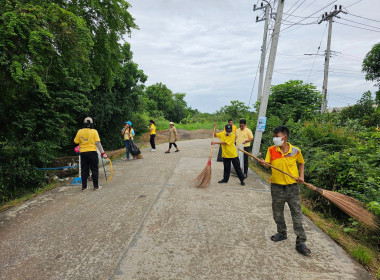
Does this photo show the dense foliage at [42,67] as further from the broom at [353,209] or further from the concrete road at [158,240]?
the broom at [353,209]

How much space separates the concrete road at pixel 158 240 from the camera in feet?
8.13

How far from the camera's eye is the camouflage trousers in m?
2.78

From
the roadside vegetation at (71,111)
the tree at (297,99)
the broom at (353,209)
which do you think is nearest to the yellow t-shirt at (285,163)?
the broom at (353,209)

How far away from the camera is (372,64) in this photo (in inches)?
883

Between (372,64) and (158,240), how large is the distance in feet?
94.0

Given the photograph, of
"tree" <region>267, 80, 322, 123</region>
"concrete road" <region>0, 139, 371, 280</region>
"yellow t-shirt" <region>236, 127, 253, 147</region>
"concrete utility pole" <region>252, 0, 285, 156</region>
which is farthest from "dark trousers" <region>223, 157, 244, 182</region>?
"tree" <region>267, 80, 322, 123</region>

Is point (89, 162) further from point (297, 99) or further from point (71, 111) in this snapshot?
point (297, 99)

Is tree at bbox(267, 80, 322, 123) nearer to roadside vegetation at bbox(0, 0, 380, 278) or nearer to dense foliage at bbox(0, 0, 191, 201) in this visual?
roadside vegetation at bbox(0, 0, 380, 278)

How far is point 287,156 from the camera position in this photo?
2.98m

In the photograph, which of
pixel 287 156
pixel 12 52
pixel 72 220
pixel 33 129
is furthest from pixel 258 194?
pixel 33 129

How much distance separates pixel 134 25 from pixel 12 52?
572 cm

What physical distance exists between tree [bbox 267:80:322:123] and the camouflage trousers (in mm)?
7128

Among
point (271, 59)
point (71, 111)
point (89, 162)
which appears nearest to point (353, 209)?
point (89, 162)

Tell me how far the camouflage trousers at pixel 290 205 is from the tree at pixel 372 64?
27.0 meters
